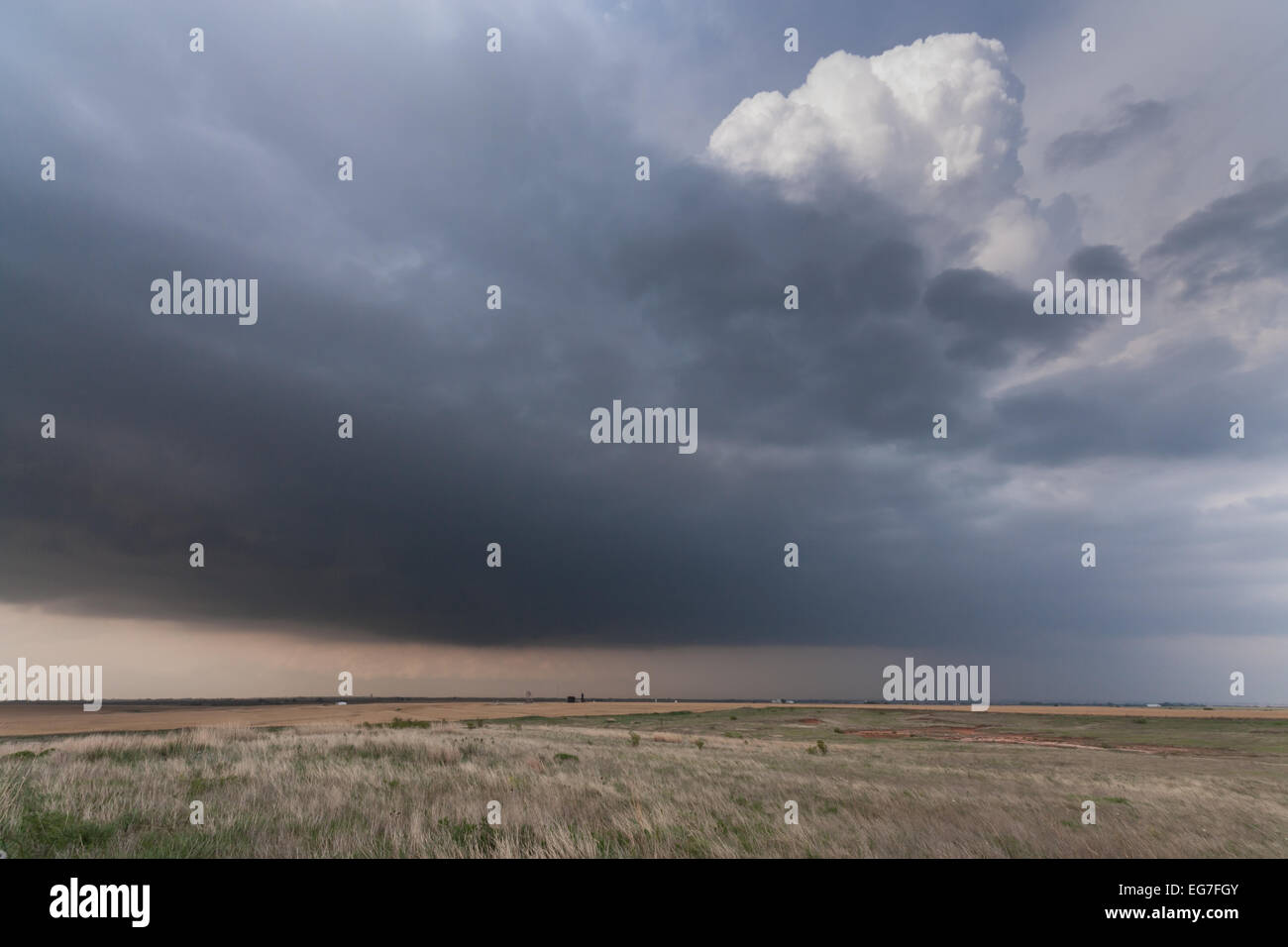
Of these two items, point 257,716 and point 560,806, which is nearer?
point 560,806

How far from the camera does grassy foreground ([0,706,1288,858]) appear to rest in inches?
377

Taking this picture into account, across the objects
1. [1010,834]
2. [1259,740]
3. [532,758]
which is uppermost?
[1010,834]

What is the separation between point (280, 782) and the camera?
13898 millimetres

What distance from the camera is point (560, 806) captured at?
1214 cm

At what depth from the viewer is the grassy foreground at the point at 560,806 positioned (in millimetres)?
9586

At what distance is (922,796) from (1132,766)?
24.1 meters

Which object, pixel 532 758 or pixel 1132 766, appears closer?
pixel 532 758

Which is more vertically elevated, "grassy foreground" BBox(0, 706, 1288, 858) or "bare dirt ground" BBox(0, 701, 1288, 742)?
"grassy foreground" BBox(0, 706, 1288, 858)

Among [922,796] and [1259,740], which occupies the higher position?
[922,796]

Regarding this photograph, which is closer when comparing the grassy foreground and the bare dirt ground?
the grassy foreground

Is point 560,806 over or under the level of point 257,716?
over
